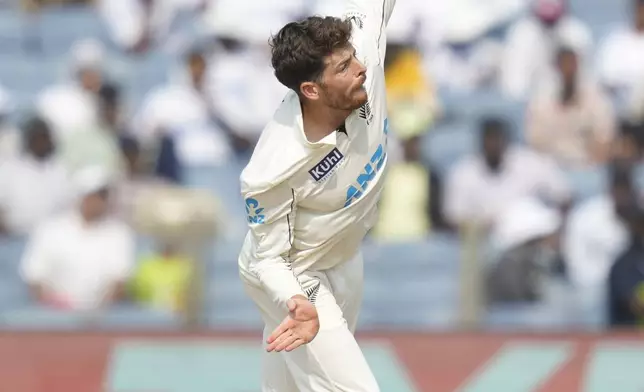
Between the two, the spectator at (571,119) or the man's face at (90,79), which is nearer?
the spectator at (571,119)

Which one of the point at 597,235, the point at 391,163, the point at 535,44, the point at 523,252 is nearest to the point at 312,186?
the point at 523,252

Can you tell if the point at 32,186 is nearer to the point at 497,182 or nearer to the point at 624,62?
the point at 497,182

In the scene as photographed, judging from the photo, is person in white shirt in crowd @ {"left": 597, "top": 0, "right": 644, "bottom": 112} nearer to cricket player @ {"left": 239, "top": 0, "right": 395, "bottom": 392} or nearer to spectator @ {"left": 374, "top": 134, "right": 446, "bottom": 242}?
spectator @ {"left": 374, "top": 134, "right": 446, "bottom": 242}

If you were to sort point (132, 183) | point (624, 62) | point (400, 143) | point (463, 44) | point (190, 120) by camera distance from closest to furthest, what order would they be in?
point (132, 183), point (400, 143), point (190, 120), point (624, 62), point (463, 44)

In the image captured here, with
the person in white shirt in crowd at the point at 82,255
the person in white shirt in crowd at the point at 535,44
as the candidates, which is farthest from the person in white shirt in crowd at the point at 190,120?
the person in white shirt in crowd at the point at 535,44

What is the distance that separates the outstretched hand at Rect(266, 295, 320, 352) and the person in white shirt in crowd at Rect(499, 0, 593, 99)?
5.58m

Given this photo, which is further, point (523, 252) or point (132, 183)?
point (132, 183)

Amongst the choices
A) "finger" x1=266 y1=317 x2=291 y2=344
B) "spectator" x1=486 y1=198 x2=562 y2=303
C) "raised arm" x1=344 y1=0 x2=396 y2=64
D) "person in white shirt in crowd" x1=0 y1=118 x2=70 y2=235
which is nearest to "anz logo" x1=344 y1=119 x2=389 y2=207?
"raised arm" x1=344 y1=0 x2=396 y2=64

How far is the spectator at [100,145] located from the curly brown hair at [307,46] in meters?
4.67

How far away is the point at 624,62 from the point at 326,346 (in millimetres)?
5748

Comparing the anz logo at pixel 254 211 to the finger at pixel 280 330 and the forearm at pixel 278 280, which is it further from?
the finger at pixel 280 330

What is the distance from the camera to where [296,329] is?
402 centimetres

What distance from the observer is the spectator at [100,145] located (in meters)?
8.83

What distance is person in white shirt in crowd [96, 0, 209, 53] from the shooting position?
1020 centimetres
